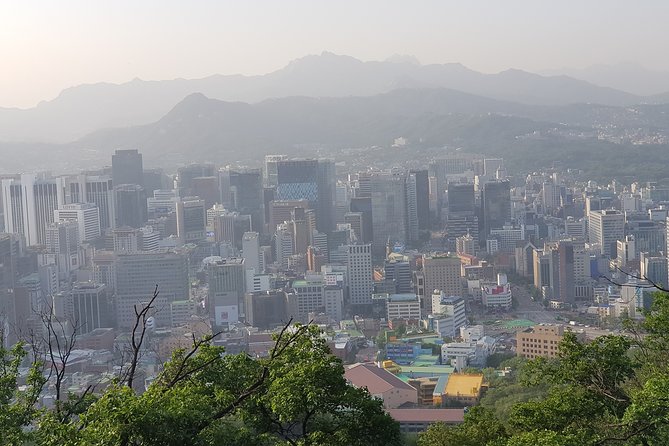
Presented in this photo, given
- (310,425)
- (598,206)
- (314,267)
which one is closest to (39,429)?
(310,425)

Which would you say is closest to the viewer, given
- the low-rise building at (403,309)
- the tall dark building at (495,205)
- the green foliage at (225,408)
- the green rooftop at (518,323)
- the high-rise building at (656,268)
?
the green foliage at (225,408)

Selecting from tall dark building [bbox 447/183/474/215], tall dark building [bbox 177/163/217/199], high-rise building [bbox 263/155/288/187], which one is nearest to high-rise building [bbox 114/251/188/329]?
high-rise building [bbox 263/155/288/187]

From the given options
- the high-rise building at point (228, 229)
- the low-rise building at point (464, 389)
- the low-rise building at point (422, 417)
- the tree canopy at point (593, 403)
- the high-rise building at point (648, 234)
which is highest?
the tree canopy at point (593, 403)

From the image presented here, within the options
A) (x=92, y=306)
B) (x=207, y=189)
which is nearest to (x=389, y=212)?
(x=207, y=189)

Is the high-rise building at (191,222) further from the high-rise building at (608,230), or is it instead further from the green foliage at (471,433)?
the green foliage at (471,433)

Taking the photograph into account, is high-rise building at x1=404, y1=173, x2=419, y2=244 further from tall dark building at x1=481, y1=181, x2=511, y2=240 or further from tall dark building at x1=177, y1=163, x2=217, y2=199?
tall dark building at x1=177, y1=163, x2=217, y2=199

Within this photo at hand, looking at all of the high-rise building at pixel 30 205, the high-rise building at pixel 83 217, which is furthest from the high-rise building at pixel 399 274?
the high-rise building at pixel 30 205
